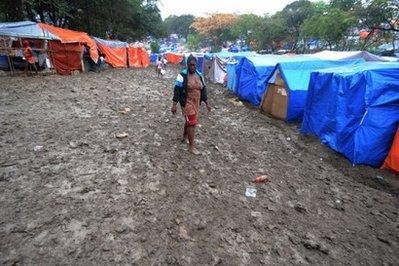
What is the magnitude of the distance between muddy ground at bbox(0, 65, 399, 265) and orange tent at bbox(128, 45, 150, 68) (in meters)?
19.4

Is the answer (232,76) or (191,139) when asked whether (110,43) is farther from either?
(191,139)

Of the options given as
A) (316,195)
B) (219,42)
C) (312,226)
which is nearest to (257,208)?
(312,226)

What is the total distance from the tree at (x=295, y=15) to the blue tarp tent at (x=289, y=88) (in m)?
28.2

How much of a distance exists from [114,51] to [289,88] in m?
18.3

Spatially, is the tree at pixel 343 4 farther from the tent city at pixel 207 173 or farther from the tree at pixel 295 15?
the tent city at pixel 207 173

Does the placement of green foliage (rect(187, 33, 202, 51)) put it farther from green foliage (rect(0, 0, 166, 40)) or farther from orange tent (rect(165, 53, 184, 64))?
green foliage (rect(0, 0, 166, 40))

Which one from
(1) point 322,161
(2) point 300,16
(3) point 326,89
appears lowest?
(1) point 322,161

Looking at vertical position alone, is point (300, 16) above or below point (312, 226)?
above

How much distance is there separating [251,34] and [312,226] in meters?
39.6

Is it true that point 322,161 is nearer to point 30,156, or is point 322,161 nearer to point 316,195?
point 316,195

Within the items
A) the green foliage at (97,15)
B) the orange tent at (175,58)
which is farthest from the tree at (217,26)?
the green foliage at (97,15)

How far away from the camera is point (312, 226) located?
3598 millimetres

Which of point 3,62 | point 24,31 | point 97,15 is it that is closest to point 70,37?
point 24,31

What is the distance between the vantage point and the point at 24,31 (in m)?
14.0
